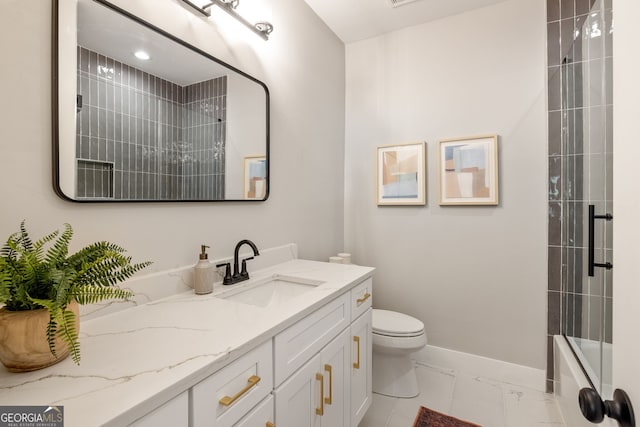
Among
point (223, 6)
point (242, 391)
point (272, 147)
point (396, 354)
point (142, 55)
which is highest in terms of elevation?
point (223, 6)

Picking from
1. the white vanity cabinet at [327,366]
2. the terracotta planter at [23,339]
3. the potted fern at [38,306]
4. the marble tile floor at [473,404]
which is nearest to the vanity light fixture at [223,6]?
the potted fern at [38,306]

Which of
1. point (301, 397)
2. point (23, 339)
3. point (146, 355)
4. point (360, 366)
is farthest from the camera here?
point (360, 366)

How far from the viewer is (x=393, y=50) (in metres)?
2.51

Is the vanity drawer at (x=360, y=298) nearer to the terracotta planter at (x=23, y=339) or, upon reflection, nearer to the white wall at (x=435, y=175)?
the white wall at (x=435, y=175)

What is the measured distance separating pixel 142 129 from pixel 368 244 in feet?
6.25

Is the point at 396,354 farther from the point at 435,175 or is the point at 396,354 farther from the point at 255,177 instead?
the point at 255,177

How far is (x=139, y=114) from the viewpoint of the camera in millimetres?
1151

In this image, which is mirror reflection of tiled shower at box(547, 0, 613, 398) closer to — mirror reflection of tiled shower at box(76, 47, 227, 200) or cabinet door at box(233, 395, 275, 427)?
cabinet door at box(233, 395, 275, 427)

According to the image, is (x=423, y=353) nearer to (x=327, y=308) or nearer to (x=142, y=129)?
(x=327, y=308)

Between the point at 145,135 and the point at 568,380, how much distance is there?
232cm

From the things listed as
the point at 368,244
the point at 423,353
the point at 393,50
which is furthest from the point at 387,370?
the point at 393,50

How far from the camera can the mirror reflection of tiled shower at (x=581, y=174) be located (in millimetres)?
1212

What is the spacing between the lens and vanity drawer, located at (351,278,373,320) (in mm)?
1516

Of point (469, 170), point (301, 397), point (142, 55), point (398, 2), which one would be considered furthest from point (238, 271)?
point (398, 2)
